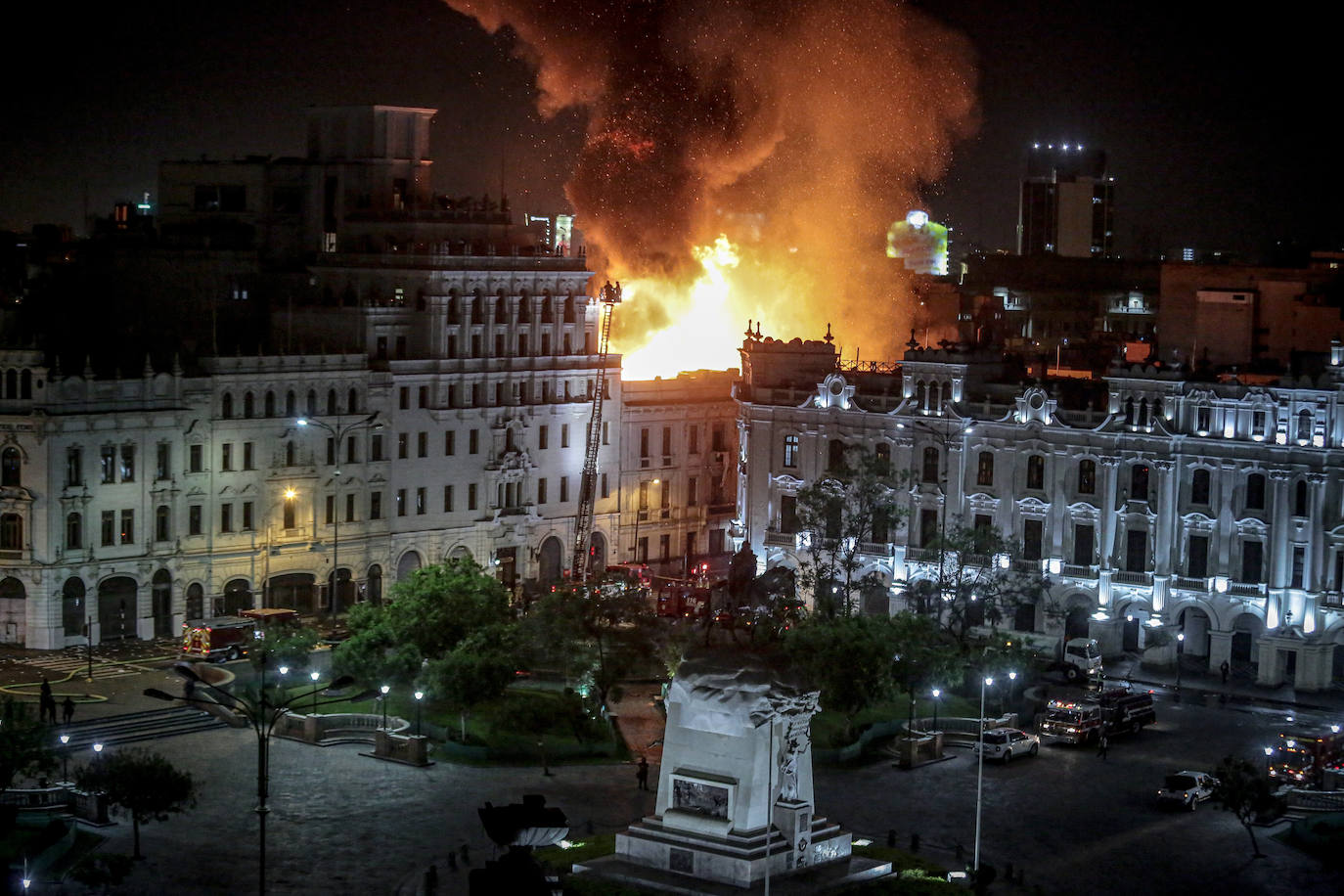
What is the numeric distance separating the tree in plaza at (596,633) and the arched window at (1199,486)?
22.8 meters

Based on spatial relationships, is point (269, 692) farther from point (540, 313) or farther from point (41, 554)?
point (540, 313)

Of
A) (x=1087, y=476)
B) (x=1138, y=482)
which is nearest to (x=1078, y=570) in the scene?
(x=1087, y=476)

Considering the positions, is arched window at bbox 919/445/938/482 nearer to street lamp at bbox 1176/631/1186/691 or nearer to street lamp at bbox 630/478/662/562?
street lamp at bbox 1176/631/1186/691

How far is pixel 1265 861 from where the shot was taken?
64688 millimetres

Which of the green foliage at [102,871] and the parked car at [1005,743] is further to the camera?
the parked car at [1005,743]

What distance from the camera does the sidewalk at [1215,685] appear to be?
86.5 metres

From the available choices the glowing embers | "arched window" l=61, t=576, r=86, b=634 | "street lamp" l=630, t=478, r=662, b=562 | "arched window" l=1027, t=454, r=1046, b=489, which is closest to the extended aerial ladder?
"street lamp" l=630, t=478, r=662, b=562

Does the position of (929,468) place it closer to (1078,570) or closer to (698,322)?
(1078,570)

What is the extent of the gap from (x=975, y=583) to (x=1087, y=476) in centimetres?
715

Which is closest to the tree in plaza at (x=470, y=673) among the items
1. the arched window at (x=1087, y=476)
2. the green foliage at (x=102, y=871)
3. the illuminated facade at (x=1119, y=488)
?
the green foliage at (x=102, y=871)

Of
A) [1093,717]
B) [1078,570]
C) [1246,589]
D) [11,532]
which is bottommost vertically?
[1093,717]

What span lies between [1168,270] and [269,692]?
61.8m

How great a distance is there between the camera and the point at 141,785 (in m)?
60.8

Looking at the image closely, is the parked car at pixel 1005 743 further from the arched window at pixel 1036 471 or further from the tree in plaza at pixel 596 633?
the arched window at pixel 1036 471
